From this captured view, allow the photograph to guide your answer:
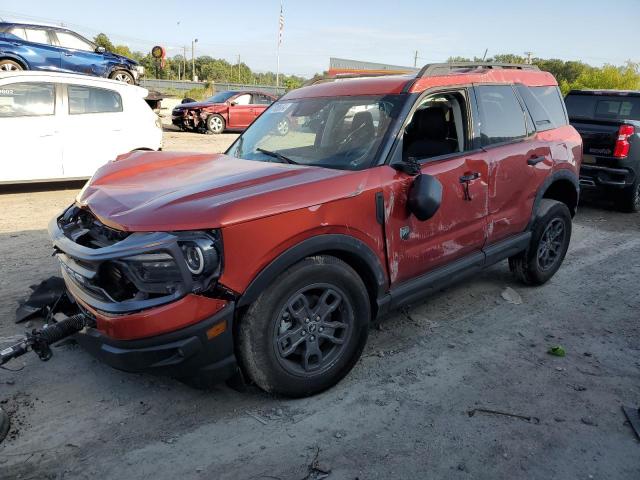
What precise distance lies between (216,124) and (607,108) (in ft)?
38.0

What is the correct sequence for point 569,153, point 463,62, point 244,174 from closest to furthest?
point 244,174, point 463,62, point 569,153

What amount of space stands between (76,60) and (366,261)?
13317 mm

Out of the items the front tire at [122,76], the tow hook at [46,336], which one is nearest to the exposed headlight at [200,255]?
the tow hook at [46,336]

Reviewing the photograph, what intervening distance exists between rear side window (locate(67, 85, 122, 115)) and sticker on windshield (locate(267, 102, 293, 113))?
5.02 m

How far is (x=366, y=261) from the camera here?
3033 mm

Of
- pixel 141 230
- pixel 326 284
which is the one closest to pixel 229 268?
pixel 141 230

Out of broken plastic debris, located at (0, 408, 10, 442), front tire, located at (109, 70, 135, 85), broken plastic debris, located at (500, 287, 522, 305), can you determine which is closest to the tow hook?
broken plastic debris, located at (0, 408, 10, 442)

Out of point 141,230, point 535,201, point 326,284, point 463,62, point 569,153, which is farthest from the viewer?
point 569,153

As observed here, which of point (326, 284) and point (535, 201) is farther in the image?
point (535, 201)

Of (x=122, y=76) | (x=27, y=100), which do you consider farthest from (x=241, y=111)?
(x=27, y=100)

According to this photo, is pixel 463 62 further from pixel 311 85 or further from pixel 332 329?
pixel 332 329

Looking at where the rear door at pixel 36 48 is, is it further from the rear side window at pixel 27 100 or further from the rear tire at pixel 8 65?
the rear side window at pixel 27 100

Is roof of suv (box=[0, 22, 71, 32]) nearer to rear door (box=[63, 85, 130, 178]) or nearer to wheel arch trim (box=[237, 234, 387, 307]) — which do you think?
rear door (box=[63, 85, 130, 178])

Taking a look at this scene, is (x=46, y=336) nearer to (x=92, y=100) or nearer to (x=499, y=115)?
(x=499, y=115)
